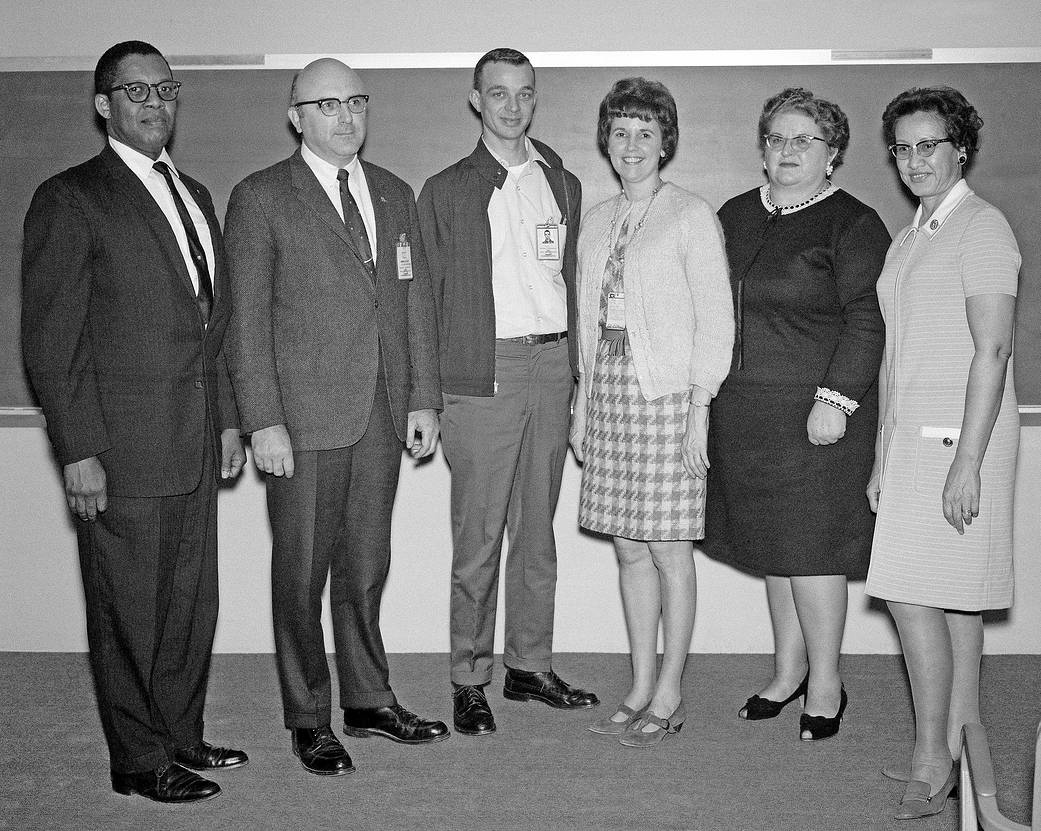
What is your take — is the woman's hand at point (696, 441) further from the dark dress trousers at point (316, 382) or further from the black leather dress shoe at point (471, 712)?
the black leather dress shoe at point (471, 712)

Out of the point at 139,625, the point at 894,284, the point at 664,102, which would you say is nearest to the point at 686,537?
the point at 894,284

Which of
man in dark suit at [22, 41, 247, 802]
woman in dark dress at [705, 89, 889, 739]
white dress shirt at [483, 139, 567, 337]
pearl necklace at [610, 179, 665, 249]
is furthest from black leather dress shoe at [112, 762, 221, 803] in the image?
pearl necklace at [610, 179, 665, 249]

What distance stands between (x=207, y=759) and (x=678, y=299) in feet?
6.42

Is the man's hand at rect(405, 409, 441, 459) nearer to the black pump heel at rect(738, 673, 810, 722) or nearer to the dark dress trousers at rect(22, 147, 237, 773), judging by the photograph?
the dark dress trousers at rect(22, 147, 237, 773)

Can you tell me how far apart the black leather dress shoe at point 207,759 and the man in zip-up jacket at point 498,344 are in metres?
0.71

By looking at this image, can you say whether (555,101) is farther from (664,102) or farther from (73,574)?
(73,574)

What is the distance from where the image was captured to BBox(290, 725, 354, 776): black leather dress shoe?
10.3ft

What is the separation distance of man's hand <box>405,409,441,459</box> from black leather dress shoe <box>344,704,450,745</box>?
32.2 inches

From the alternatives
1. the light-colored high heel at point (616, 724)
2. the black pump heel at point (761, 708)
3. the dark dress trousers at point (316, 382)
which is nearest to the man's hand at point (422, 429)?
the dark dress trousers at point (316, 382)

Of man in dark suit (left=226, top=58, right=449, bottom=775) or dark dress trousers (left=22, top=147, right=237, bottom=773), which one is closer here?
dark dress trousers (left=22, top=147, right=237, bottom=773)

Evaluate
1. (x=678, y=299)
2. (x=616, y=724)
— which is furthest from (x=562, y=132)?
(x=616, y=724)

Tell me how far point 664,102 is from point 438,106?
3.60ft

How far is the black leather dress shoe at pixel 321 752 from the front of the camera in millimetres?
3150

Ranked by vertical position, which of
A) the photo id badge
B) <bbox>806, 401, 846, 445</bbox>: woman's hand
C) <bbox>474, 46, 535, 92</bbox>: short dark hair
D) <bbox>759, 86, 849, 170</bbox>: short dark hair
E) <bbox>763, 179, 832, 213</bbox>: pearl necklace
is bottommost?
<bbox>806, 401, 846, 445</bbox>: woman's hand
